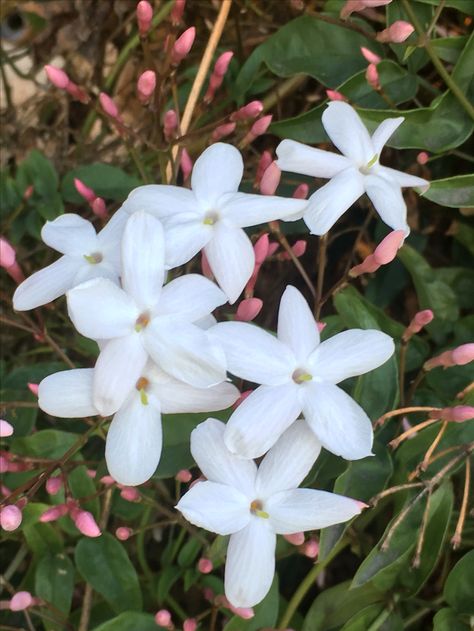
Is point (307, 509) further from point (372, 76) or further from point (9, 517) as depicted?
point (372, 76)

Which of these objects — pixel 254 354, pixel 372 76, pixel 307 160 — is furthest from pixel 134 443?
pixel 372 76

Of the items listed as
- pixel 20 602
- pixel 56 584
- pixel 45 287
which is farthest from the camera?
pixel 56 584

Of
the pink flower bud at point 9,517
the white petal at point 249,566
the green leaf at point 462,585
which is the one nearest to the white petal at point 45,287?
the pink flower bud at point 9,517

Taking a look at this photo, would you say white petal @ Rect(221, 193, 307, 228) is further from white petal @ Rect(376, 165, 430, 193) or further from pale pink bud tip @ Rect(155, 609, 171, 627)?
pale pink bud tip @ Rect(155, 609, 171, 627)

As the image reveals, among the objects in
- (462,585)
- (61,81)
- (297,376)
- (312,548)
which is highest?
(61,81)

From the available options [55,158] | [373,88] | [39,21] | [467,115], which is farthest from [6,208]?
[467,115]

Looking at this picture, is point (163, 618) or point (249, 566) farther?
point (163, 618)
